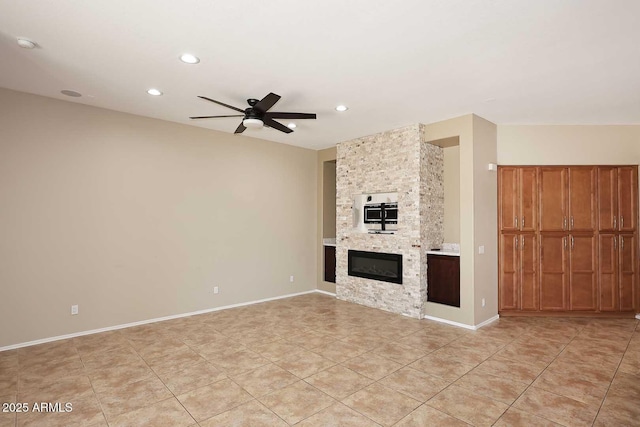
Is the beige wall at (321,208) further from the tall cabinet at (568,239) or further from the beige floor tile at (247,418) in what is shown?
the beige floor tile at (247,418)

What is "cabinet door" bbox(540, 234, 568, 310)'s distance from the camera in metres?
5.38

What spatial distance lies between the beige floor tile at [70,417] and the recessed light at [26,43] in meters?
3.23

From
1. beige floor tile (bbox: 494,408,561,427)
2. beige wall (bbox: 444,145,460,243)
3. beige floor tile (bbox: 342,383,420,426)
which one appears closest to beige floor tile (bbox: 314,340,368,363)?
beige floor tile (bbox: 342,383,420,426)

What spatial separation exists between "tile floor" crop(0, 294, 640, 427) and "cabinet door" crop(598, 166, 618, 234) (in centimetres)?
159

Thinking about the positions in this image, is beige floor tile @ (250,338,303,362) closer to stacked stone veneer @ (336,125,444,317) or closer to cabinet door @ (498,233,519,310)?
stacked stone veneer @ (336,125,444,317)

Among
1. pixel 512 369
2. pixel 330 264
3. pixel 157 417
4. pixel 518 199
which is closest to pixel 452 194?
pixel 518 199

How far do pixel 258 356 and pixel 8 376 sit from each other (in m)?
2.49

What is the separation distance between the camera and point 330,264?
23.7 ft

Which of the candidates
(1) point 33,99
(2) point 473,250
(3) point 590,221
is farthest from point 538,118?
(1) point 33,99

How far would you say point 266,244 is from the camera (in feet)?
21.6

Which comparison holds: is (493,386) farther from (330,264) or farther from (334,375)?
(330,264)

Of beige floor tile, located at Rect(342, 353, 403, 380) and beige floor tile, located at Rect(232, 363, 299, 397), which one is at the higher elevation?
beige floor tile, located at Rect(342, 353, 403, 380)

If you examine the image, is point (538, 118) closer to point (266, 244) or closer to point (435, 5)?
point (435, 5)

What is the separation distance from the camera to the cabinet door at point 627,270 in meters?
5.32
